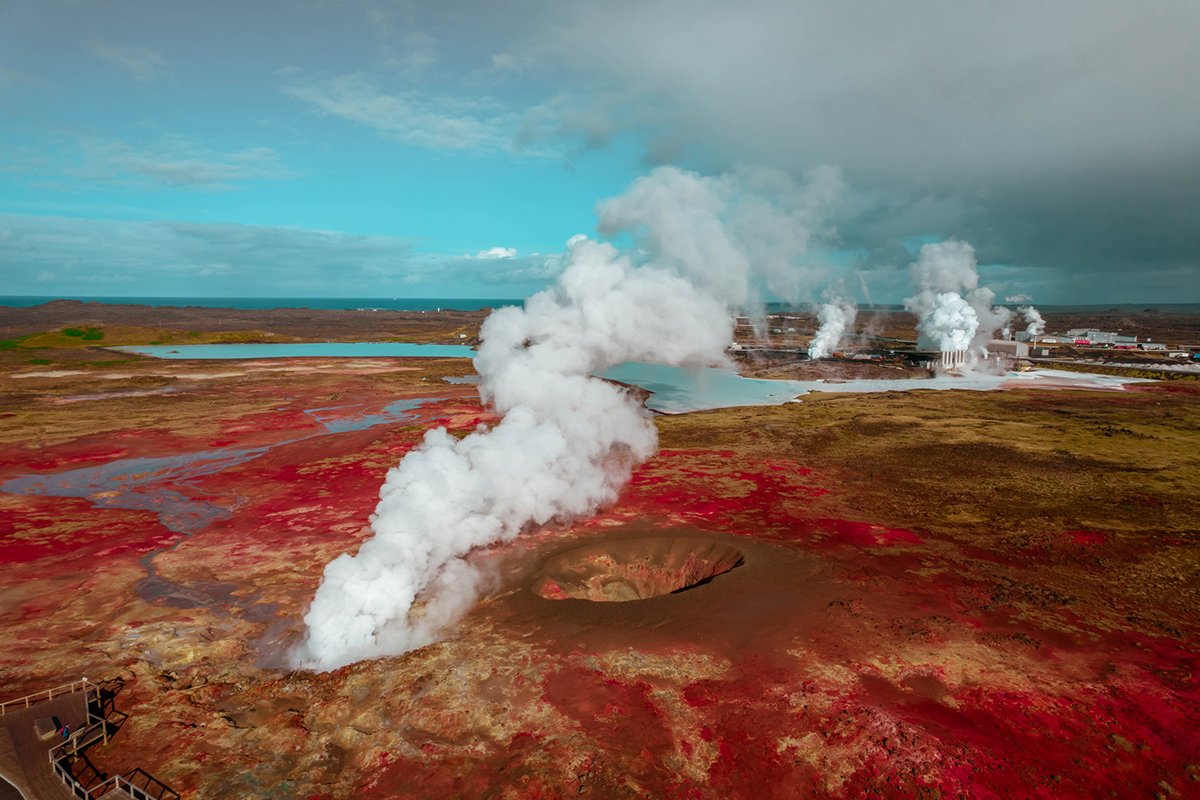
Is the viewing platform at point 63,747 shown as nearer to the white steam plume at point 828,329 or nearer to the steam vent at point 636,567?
the steam vent at point 636,567

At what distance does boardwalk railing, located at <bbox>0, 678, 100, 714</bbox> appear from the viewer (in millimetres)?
19453

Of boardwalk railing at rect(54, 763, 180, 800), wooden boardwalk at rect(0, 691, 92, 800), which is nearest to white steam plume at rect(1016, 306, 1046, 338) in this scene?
boardwalk railing at rect(54, 763, 180, 800)

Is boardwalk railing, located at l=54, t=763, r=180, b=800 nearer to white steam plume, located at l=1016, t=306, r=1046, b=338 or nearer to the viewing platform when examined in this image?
the viewing platform

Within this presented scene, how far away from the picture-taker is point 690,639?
938 inches

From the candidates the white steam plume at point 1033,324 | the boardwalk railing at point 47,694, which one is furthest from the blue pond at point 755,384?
the boardwalk railing at point 47,694

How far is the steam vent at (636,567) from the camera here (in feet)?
98.9

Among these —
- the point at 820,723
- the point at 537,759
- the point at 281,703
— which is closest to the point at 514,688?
the point at 537,759

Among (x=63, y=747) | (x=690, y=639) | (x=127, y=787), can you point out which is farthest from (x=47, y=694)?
(x=690, y=639)

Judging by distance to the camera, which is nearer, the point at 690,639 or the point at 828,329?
the point at 690,639

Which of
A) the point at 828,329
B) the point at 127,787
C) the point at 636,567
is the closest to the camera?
the point at 127,787

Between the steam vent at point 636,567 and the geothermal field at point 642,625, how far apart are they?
0.57 feet

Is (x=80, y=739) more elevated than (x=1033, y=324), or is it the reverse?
(x=1033, y=324)

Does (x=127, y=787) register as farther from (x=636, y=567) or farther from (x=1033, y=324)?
(x=1033, y=324)

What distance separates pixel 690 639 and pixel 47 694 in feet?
A: 73.8
